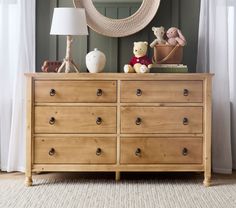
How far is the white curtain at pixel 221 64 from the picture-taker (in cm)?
382

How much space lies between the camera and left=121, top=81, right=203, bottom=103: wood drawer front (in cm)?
340

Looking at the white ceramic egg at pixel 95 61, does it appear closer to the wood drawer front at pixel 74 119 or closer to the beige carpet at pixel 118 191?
the wood drawer front at pixel 74 119

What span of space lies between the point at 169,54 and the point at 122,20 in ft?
1.57

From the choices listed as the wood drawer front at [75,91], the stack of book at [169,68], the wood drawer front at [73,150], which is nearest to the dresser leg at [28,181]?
the wood drawer front at [73,150]

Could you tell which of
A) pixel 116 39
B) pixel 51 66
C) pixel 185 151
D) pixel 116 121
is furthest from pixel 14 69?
pixel 185 151

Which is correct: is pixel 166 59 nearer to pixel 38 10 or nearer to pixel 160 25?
pixel 160 25

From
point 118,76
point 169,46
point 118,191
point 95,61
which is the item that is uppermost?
point 169,46

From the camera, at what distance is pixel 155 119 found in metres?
3.42

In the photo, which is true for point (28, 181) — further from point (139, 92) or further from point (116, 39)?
point (116, 39)

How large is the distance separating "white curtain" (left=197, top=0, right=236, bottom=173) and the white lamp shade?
101 centimetres

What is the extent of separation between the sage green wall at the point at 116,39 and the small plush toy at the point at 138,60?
31 cm

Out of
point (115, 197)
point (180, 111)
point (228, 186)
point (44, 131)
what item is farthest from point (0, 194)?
point (228, 186)

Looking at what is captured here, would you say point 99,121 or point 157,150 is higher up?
Result: point 99,121

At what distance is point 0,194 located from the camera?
3223mm
